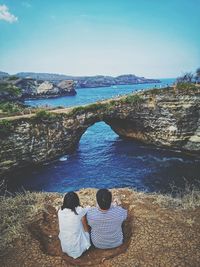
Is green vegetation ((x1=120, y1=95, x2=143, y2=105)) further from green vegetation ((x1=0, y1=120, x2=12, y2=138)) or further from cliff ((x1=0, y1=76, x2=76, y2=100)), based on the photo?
cliff ((x1=0, y1=76, x2=76, y2=100))

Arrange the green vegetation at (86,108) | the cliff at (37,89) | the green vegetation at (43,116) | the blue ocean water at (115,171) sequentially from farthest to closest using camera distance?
the cliff at (37,89)
the green vegetation at (86,108)
the green vegetation at (43,116)
the blue ocean water at (115,171)

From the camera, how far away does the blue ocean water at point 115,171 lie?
30.2 meters

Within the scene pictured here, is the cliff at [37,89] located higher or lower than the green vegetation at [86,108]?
lower

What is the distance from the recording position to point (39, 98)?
14575cm

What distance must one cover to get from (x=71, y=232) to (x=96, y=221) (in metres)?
0.90

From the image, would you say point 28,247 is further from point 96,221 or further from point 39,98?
point 39,98

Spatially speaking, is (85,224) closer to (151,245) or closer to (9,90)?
(151,245)

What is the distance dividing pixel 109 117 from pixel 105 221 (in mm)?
34930

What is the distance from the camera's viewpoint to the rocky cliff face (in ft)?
111

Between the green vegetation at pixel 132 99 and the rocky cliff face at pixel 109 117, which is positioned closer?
the rocky cliff face at pixel 109 117

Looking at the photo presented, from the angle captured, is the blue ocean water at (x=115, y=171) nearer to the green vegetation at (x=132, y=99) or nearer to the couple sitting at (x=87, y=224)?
the green vegetation at (x=132, y=99)

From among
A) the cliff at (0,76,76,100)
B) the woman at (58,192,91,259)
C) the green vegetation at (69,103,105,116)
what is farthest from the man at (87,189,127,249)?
the cliff at (0,76,76,100)

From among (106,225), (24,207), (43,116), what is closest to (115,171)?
(43,116)

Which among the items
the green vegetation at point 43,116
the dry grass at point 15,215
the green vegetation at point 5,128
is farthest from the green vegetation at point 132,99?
the dry grass at point 15,215
